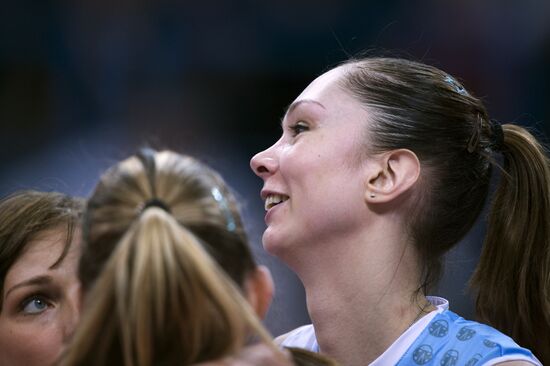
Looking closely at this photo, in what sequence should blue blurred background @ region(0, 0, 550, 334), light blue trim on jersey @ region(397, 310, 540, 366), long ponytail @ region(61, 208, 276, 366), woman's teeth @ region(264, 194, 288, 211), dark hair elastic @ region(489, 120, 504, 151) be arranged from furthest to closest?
blue blurred background @ region(0, 0, 550, 334) < dark hair elastic @ region(489, 120, 504, 151) < woman's teeth @ region(264, 194, 288, 211) < light blue trim on jersey @ region(397, 310, 540, 366) < long ponytail @ region(61, 208, 276, 366)

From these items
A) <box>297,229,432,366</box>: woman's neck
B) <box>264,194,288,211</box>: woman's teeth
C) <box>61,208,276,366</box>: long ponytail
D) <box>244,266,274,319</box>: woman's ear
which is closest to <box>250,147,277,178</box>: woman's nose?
<box>264,194,288,211</box>: woman's teeth

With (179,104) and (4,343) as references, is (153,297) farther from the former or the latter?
(179,104)

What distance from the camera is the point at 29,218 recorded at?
5.93 ft

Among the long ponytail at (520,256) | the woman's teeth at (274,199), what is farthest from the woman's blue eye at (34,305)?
the long ponytail at (520,256)

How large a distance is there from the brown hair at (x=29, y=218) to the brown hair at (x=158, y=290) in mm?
640

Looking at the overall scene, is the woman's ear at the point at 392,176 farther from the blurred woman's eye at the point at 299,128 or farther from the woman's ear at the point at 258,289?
the woman's ear at the point at 258,289

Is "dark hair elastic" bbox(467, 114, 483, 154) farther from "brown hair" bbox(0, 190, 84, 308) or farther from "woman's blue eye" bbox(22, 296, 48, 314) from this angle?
"woman's blue eye" bbox(22, 296, 48, 314)

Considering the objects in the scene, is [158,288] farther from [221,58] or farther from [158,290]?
[221,58]

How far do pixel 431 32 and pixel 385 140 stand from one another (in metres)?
2.37

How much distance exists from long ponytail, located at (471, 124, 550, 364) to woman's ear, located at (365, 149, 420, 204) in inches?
11.1

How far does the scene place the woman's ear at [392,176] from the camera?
1.83 metres

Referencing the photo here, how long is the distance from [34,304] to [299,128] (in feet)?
2.35

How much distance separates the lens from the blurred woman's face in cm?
170

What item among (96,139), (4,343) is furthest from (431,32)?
(4,343)
